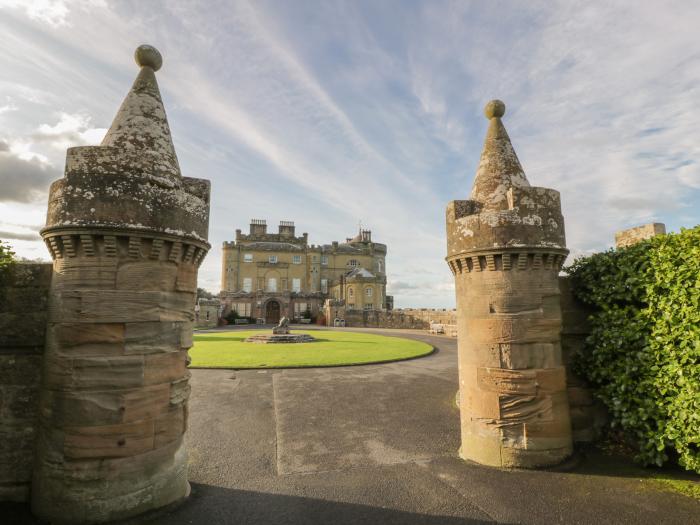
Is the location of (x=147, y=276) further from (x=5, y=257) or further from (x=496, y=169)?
(x=496, y=169)

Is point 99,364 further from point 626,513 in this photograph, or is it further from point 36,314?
point 626,513

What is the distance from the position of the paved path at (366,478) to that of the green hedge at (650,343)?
0.81 metres

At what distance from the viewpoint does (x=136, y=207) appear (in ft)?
14.0

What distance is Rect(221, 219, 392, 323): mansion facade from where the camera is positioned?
4938cm

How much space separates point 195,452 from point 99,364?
283 cm

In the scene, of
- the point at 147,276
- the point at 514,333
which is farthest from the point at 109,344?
the point at 514,333

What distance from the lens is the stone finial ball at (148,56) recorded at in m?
5.14

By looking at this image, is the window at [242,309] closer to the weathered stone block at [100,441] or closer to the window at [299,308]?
the window at [299,308]

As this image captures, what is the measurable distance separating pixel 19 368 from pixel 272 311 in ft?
150

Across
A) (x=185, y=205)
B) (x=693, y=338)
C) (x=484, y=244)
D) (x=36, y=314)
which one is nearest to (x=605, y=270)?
(x=693, y=338)

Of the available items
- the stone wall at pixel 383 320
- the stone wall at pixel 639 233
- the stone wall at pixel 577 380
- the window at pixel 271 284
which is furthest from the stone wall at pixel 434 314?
the stone wall at pixel 577 380

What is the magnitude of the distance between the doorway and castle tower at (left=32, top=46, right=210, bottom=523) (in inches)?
1802

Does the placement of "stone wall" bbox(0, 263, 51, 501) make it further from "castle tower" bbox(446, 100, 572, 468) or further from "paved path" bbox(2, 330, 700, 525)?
"castle tower" bbox(446, 100, 572, 468)

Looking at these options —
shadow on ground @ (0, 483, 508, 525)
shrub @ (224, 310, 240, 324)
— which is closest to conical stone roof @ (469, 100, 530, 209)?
shadow on ground @ (0, 483, 508, 525)
